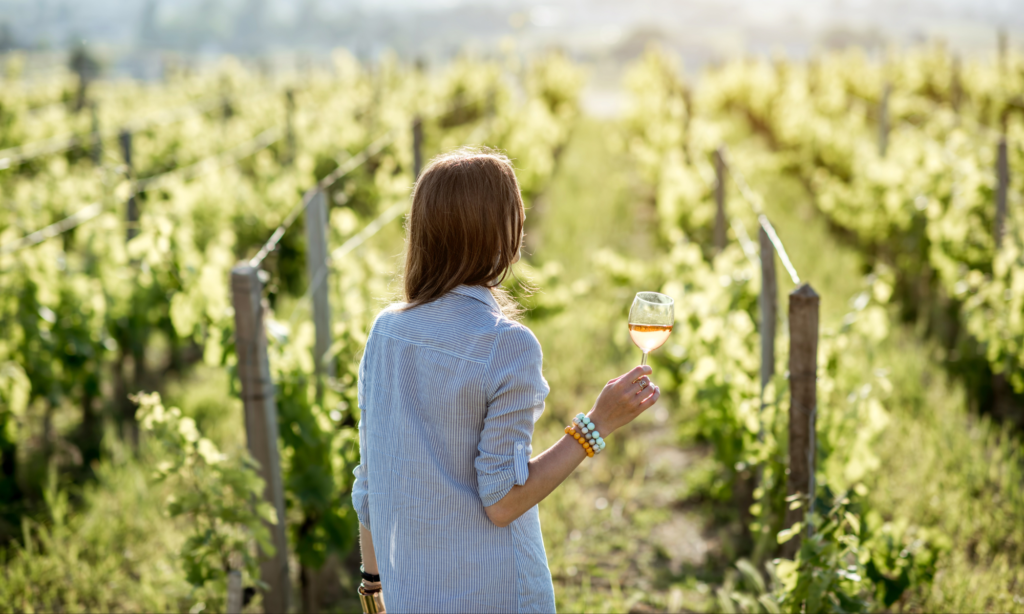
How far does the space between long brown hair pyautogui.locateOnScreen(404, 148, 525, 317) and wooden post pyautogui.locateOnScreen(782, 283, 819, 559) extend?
3.49 feet

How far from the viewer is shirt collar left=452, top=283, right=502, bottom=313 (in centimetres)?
133

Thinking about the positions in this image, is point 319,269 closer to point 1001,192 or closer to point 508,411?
point 508,411

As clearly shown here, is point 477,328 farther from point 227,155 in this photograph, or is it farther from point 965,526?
point 227,155

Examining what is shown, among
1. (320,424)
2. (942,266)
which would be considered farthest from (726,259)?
(320,424)

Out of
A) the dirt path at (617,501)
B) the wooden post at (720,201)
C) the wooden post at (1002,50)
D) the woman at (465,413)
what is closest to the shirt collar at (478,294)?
the woman at (465,413)

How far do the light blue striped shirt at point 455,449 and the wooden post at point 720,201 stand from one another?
3.52 metres

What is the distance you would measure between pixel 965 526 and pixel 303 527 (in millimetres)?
2417

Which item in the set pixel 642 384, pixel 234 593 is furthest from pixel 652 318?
pixel 234 593

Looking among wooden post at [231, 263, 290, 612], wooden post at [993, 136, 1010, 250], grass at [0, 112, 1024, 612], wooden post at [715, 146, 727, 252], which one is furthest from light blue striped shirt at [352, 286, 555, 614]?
wooden post at [993, 136, 1010, 250]

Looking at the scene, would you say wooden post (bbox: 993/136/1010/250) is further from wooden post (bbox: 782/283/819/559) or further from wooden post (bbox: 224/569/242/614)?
wooden post (bbox: 224/569/242/614)

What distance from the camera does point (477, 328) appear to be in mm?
1284

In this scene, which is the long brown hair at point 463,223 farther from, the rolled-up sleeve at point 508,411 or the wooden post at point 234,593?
the wooden post at point 234,593

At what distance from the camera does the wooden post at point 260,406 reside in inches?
90.5

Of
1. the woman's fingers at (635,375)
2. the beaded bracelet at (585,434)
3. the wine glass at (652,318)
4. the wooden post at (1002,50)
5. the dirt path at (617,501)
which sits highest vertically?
the wooden post at (1002,50)
